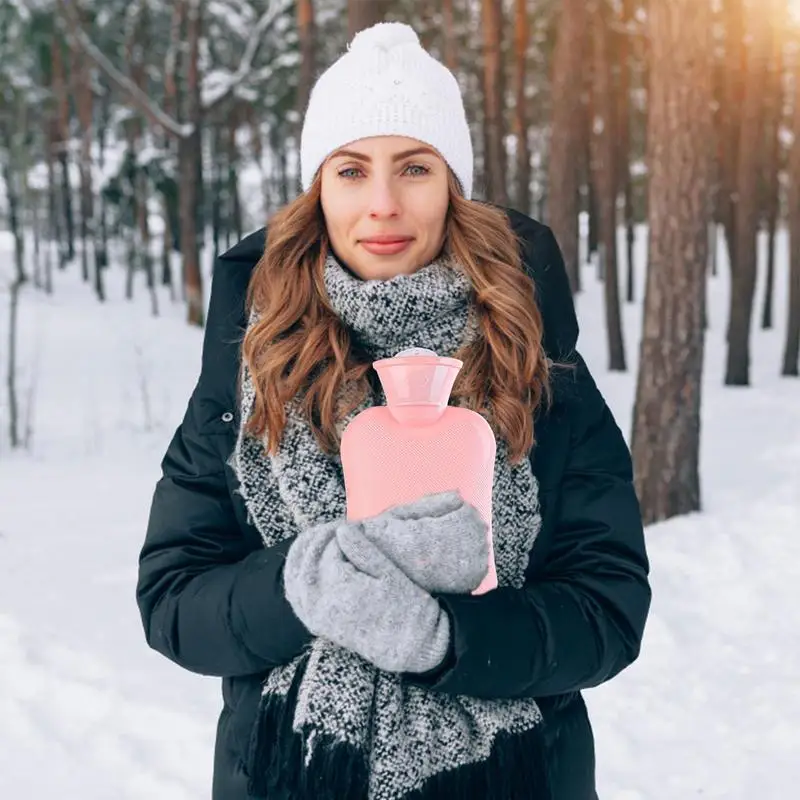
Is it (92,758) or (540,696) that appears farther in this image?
(92,758)

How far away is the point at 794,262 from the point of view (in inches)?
614

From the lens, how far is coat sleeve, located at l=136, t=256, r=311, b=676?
155cm

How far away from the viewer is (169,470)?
1.86 m

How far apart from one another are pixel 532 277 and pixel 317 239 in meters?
0.43

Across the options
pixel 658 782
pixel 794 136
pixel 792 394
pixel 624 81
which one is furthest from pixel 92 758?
pixel 624 81

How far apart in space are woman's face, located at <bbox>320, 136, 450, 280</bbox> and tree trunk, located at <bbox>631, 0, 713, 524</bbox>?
555 centimetres

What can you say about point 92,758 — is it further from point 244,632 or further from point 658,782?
point 244,632

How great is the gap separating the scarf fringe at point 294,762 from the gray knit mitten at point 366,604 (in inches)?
9.0

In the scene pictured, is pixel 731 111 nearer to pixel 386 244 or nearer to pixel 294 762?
pixel 386 244

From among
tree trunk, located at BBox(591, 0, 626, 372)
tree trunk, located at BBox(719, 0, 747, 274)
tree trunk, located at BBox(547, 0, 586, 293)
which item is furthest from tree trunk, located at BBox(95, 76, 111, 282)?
tree trunk, located at BBox(719, 0, 747, 274)

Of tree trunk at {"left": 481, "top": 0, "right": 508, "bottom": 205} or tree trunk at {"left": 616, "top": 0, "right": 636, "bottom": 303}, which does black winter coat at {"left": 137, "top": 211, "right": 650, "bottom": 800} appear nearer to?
tree trunk at {"left": 481, "top": 0, "right": 508, "bottom": 205}

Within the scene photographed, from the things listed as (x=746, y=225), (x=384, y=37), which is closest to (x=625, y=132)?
(x=746, y=225)

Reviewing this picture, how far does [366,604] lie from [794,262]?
52.0 feet

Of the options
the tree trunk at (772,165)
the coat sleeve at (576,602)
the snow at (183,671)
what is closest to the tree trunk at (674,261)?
the snow at (183,671)
